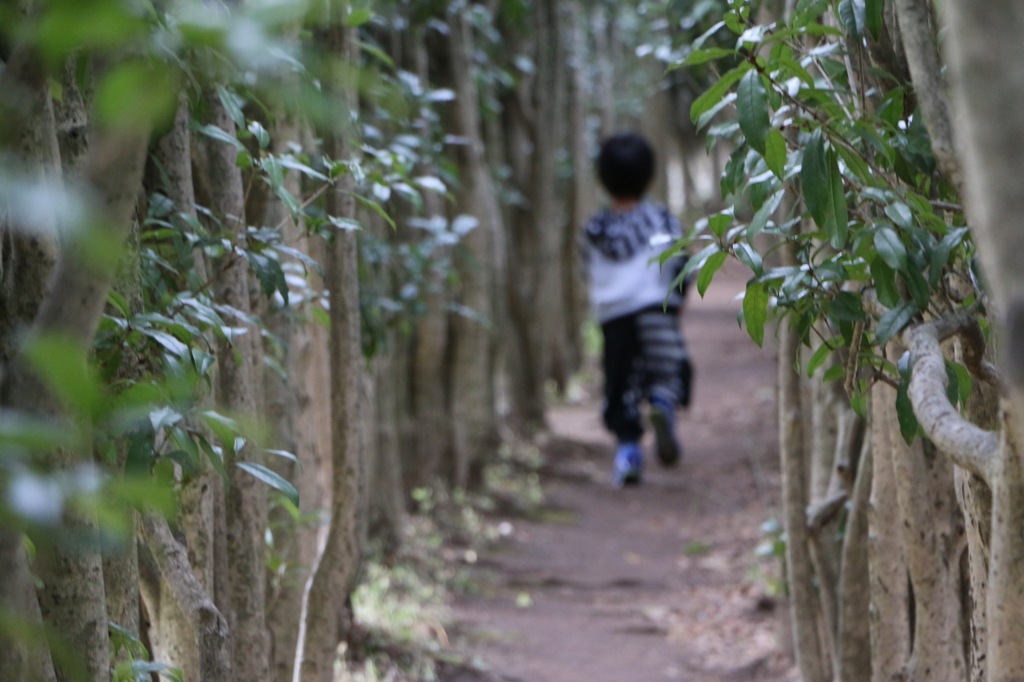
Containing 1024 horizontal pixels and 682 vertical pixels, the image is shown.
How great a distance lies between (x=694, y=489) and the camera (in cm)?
705

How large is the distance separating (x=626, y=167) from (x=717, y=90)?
5.06m

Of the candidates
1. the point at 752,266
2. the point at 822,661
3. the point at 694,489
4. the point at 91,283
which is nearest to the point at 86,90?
the point at 91,283

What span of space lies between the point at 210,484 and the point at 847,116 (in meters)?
1.31

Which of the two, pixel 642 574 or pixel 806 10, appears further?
pixel 642 574

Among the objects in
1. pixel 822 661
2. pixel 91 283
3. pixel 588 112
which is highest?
pixel 588 112

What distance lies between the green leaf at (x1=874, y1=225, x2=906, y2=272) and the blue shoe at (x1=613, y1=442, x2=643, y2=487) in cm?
538

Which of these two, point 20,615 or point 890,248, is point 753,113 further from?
point 20,615

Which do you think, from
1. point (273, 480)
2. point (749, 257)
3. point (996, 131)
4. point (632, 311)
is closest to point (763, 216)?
point (749, 257)

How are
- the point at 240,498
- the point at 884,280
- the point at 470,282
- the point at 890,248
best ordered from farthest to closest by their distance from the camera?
the point at 470,282 → the point at 240,498 → the point at 884,280 → the point at 890,248

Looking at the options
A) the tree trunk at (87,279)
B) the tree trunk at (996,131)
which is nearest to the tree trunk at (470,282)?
the tree trunk at (87,279)

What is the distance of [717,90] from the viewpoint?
1877mm

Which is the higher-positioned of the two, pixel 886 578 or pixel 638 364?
pixel 638 364

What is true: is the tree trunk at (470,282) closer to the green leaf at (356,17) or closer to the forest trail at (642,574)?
the forest trail at (642,574)

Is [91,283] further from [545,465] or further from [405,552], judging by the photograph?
[545,465]
